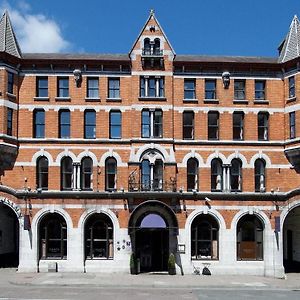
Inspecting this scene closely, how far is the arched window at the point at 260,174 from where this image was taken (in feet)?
119

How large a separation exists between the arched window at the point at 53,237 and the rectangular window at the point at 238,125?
47.2 feet

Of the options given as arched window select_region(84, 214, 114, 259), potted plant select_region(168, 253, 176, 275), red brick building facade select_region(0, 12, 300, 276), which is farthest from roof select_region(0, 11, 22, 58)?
potted plant select_region(168, 253, 176, 275)

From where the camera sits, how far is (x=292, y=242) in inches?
1571

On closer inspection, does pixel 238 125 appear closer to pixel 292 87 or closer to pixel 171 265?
pixel 292 87

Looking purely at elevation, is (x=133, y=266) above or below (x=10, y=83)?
below

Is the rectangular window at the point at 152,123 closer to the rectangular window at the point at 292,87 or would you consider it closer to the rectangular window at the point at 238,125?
the rectangular window at the point at 238,125

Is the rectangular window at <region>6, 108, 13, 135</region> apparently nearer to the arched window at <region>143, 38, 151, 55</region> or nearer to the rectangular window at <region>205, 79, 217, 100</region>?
the arched window at <region>143, 38, 151, 55</region>

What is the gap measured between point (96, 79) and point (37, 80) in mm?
4441

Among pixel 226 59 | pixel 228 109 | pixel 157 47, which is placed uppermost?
pixel 157 47

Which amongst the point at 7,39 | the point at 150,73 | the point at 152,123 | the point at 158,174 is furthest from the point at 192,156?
the point at 7,39

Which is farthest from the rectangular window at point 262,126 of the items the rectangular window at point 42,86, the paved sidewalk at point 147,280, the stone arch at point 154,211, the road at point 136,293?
the rectangular window at point 42,86

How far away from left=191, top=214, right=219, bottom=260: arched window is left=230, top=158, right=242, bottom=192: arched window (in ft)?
9.69

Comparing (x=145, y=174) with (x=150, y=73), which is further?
(x=150, y=73)

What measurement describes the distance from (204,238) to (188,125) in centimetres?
851
